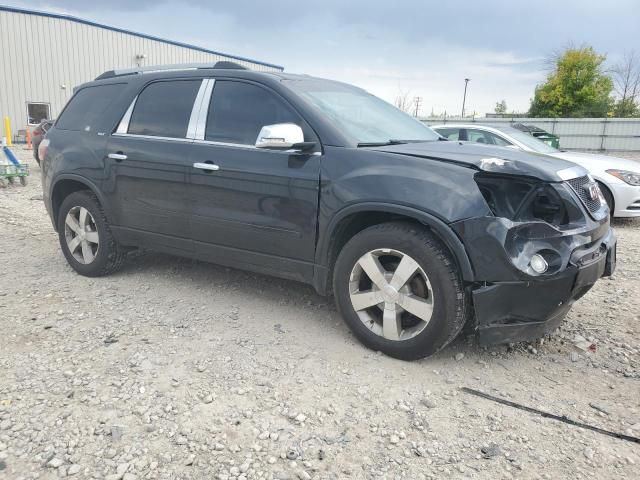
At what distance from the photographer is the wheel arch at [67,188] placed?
462 cm

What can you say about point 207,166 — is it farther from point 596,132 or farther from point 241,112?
point 596,132

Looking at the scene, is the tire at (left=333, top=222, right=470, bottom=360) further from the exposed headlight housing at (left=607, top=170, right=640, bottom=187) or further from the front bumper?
the exposed headlight housing at (left=607, top=170, right=640, bottom=187)

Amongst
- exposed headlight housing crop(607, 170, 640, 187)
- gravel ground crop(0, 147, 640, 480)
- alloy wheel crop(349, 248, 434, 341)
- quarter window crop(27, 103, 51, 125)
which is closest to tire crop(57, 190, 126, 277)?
gravel ground crop(0, 147, 640, 480)

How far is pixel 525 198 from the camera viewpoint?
116 inches

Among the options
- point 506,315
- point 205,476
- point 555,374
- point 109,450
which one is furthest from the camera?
point 555,374

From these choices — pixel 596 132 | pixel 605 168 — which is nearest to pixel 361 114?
pixel 605 168

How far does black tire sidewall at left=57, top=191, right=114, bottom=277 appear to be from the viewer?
4668 millimetres

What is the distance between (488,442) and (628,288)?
3.00 m

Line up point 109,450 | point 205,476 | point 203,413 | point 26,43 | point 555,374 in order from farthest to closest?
point 26,43 → point 555,374 → point 203,413 → point 109,450 → point 205,476

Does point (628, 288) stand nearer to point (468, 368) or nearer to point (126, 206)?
point (468, 368)

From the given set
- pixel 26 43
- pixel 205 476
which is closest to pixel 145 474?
pixel 205 476

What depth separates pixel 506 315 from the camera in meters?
2.94

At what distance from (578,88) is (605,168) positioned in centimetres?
2933

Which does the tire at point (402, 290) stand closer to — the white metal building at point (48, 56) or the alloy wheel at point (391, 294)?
the alloy wheel at point (391, 294)
